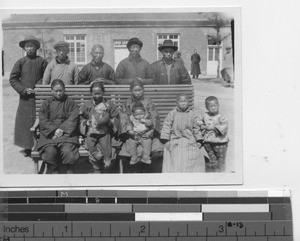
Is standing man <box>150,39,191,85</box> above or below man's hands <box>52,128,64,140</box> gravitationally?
above

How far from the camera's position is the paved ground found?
5.32 ft

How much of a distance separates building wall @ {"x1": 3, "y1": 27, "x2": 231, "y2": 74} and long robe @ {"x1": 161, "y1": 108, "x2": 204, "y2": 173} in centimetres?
18

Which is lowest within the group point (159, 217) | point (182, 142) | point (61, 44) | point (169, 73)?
point (159, 217)

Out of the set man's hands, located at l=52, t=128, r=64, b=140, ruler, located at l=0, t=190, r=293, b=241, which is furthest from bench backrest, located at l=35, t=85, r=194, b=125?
ruler, located at l=0, t=190, r=293, b=241

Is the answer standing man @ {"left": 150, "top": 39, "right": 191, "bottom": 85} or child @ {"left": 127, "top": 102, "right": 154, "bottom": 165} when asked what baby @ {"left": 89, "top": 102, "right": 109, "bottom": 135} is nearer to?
child @ {"left": 127, "top": 102, "right": 154, "bottom": 165}

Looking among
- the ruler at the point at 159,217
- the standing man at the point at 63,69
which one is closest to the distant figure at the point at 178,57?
the standing man at the point at 63,69

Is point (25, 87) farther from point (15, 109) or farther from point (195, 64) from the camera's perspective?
point (195, 64)

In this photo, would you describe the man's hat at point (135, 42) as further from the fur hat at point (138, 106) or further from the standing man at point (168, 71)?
the fur hat at point (138, 106)

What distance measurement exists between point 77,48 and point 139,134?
0.38m

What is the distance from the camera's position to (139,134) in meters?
1.63

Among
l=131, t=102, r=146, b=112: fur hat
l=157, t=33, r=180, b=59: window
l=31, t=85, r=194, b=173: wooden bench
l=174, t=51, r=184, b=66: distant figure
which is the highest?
l=157, t=33, r=180, b=59: window

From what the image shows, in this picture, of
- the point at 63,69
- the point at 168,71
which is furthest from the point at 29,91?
the point at 168,71

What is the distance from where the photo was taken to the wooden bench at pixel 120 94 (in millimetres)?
1630

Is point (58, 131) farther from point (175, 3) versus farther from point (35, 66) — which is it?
point (175, 3)
